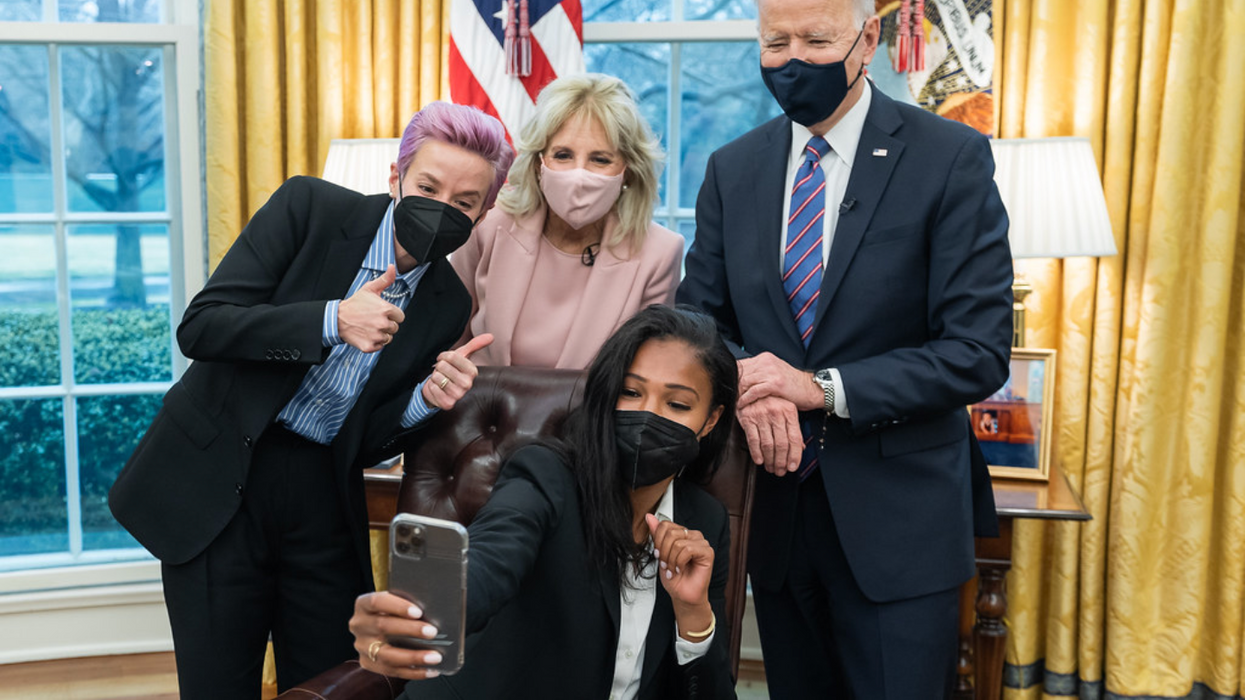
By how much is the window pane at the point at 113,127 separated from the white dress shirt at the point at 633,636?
239cm

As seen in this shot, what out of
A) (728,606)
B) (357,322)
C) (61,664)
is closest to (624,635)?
(728,606)

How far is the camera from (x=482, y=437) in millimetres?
1759

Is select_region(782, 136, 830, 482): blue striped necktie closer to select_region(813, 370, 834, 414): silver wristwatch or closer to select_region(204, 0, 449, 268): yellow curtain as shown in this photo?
select_region(813, 370, 834, 414): silver wristwatch

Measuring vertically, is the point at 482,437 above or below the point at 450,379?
below

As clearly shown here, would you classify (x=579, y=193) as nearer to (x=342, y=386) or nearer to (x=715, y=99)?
(x=342, y=386)

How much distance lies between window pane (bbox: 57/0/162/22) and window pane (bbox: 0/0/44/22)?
6 cm

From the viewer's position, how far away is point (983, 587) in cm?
228

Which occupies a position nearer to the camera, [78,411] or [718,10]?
[718,10]

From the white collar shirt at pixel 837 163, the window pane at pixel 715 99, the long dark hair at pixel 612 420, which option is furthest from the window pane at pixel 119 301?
the white collar shirt at pixel 837 163

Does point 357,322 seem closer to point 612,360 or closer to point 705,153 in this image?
point 612,360

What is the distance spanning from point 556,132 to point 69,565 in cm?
234

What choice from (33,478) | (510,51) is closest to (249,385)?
(510,51)

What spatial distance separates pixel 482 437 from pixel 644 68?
169 cm

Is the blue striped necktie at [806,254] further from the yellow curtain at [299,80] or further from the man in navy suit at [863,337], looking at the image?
the yellow curtain at [299,80]
